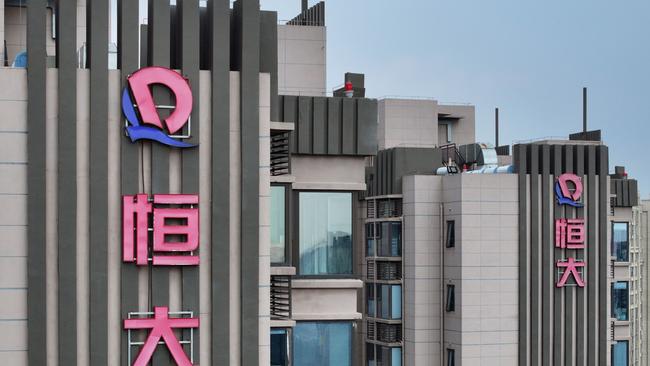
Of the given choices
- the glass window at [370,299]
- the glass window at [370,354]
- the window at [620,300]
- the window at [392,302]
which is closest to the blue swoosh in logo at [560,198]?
the window at [392,302]

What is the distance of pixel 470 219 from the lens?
60.2m

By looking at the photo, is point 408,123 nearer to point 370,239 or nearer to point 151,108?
point 370,239

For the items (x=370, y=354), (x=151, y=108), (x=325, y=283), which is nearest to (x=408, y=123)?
(x=370, y=354)

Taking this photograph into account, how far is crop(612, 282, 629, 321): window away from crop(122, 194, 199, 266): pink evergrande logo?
166ft

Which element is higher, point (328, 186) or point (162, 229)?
point (328, 186)

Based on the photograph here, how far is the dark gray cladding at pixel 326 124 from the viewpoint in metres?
43.3

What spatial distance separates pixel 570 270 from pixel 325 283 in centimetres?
2001

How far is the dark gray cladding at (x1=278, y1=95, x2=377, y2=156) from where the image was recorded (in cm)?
4334

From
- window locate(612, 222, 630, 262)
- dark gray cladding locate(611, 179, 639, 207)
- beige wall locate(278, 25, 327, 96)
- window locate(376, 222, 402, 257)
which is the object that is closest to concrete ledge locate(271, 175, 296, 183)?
beige wall locate(278, 25, 327, 96)

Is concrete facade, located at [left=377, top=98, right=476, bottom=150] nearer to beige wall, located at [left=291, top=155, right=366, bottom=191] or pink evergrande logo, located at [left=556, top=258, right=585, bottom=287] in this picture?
pink evergrande logo, located at [left=556, top=258, right=585, bottom=287]

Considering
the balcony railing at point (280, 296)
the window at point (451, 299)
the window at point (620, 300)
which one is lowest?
the window at point (620, 300)

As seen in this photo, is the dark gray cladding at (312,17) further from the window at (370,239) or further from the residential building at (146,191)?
the window at (370,239)

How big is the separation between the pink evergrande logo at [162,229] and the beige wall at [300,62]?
2171cm

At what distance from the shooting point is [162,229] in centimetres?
2909
